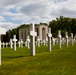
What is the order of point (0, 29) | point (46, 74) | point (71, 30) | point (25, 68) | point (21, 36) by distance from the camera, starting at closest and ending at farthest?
point (46, 74), point (25, 68), point (0, 29), point (21, 36), point (71, 30)

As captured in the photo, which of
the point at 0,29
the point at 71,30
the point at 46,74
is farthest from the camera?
the point at 71,30

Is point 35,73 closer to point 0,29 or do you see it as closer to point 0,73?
point 0,73

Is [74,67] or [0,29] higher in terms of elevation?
[0,29]

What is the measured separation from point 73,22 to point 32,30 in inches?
3058

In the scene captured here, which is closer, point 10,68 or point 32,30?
→ point 10,68

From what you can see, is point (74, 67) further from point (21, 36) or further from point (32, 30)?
point (21, 36)

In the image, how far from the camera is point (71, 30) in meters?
87.9

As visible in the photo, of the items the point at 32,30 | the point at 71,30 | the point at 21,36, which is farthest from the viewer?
the point at 71,30

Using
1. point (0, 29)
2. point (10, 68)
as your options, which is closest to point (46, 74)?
point (10, 68)

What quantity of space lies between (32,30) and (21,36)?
46.1 m

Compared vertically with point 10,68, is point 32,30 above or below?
above

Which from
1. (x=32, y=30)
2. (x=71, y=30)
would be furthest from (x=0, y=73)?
(x=71, y=30)

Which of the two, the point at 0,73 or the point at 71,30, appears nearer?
the point at 0,73

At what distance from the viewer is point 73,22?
91500mm
